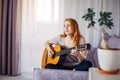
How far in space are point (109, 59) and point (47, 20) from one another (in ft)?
7.29

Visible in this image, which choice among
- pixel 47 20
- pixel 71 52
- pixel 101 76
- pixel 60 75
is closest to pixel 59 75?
pixel 60 75

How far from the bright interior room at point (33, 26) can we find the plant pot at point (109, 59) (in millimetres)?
1914

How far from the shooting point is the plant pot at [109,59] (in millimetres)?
1425

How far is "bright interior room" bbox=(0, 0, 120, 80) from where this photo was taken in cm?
343

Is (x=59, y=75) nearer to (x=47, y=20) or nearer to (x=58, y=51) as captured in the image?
(x=58, y=51)

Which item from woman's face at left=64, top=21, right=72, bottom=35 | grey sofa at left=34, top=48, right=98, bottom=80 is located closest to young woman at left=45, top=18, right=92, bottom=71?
woman's face at left=64, top=21, right=72, bottom=35

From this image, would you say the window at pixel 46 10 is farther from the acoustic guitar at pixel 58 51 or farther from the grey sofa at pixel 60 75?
the grey sofa at pixel 60 75

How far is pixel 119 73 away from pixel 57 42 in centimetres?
107

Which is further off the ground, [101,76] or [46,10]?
[46,10]

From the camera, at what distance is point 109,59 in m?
1.44

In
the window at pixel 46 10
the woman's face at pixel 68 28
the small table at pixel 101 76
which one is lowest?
the small table at pixel 101 76

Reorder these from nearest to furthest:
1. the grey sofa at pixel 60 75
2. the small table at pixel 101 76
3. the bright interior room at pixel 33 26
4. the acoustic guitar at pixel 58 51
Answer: the small table at pixel 101 76 → the grey sofa at pixel 60 75 → the acoustic guitar at pixel 58 51 → the bright interior room at pixel 33 26

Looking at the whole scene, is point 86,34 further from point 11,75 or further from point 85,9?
point 11,75

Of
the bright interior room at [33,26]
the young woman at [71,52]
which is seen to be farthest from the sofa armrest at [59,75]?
the bright interior room at [33,26]
